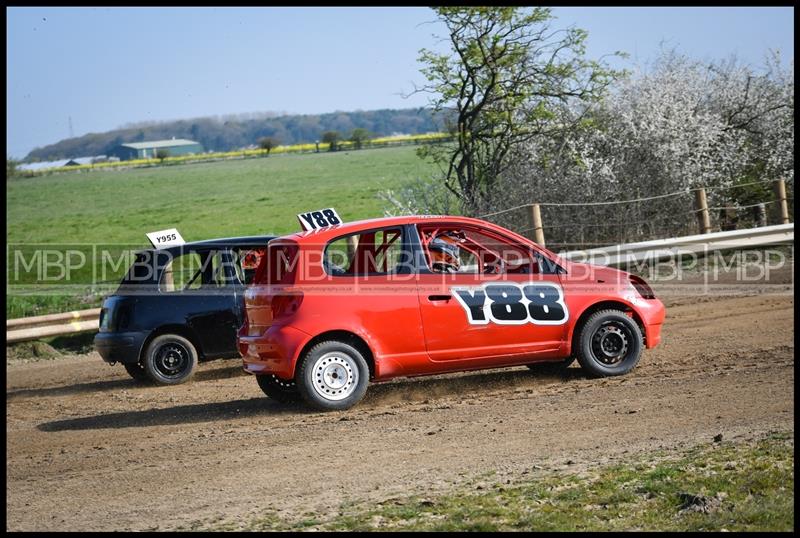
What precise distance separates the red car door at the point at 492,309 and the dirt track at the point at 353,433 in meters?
0.46

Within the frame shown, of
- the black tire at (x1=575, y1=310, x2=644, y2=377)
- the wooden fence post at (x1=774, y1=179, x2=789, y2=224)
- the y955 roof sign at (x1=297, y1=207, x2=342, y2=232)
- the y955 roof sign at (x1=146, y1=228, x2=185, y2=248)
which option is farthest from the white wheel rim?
the wooden fence post at (x1=774, y1=179, x2=789, y2=224)

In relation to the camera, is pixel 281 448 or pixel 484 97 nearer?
pixel 281 448

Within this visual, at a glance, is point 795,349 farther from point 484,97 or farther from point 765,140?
point 765,140

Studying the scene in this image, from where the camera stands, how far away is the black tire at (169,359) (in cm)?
1238

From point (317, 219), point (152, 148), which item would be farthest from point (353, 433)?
point (152, 148)

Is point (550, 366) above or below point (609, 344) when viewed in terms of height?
below

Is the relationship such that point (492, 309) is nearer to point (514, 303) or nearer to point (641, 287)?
point (514, 303)

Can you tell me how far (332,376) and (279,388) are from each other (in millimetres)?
974

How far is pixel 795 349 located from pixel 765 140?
45.2 ft

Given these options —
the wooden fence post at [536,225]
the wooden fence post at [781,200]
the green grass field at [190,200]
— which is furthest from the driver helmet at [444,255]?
the wooden fence post at [781,200]

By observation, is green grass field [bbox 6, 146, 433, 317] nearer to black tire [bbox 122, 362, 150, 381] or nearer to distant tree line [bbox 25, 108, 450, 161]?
black tire [bbox 122, 362, 150, 381]

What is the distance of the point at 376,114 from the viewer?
17688 cm

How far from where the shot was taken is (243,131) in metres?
180

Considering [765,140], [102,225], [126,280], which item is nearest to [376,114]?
[102,225]
